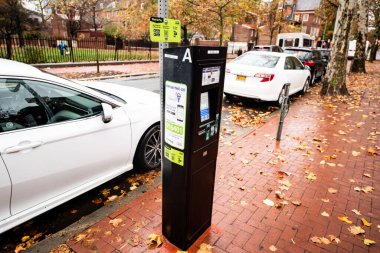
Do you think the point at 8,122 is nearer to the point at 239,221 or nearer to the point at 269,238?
the point at 239,221

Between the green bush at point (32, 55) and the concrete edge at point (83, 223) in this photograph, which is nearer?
the concrete edge at point (83, 223)

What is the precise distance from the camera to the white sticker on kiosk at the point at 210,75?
2154 millimetres

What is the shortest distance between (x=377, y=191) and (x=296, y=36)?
35740mm

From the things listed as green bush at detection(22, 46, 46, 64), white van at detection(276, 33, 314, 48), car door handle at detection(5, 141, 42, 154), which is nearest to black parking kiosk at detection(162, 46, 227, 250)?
car door handle at detection(5, 141, 42, 154)

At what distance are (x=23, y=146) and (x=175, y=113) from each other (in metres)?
1.47

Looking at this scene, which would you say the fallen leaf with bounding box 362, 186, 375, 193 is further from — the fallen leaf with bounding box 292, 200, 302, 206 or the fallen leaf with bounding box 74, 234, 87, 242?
the fallen leaf with bounding box 74, 234, 87, 242

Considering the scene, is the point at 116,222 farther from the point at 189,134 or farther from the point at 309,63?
the point at 309,63

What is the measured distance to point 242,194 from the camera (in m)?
3.68

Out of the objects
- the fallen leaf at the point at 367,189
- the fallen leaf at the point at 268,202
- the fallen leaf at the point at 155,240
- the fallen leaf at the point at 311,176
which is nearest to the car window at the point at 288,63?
the fallen leaf at the point at 311,176

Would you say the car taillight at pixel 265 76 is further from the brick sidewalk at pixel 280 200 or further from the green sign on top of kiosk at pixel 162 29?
the green sign on top of kiosk at pixel 162 29

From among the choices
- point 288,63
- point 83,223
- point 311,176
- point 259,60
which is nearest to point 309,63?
point 288,63

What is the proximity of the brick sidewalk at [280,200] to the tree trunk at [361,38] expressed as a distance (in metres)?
15.3

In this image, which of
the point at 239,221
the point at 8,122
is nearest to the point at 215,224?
the point at 239,221

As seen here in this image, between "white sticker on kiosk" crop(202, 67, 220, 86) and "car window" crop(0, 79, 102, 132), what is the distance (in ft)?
5.37
